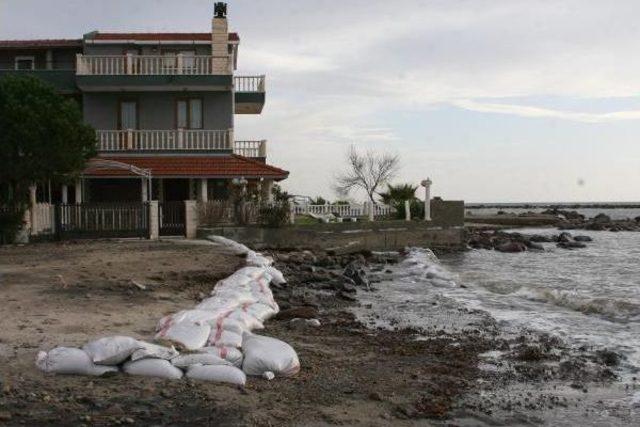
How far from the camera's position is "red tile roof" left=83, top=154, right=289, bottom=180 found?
1023 inches

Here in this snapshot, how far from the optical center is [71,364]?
609 centimetres

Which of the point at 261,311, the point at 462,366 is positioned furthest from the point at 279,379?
the point at 261,311

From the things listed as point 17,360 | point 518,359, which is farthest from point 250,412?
point 518,359

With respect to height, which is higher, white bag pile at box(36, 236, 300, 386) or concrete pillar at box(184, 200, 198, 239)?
concrete pillar at box(184, 200, 198, 239)

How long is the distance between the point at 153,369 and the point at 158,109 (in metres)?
23.9

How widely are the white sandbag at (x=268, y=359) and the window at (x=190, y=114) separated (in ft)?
75.5

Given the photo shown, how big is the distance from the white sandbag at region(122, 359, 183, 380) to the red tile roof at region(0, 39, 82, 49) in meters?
26.9

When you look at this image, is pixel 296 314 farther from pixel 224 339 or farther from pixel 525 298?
pixel 525 298

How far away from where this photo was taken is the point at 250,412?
5496 millimetres

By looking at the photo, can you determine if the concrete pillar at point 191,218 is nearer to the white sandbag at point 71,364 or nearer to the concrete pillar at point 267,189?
the concrete pillar at point 267,189

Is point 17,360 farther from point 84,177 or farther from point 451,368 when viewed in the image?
point 84,177

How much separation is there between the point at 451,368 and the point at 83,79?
75.5 feet

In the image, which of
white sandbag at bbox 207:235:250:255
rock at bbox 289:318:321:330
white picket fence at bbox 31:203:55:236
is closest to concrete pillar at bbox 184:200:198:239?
white sandbag at bbox 207:235:250:255

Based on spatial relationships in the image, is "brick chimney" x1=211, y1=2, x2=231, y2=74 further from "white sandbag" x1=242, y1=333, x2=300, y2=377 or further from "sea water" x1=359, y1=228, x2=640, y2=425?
"white sandbag" x1=242, y1=333, x2=300, y2=377
